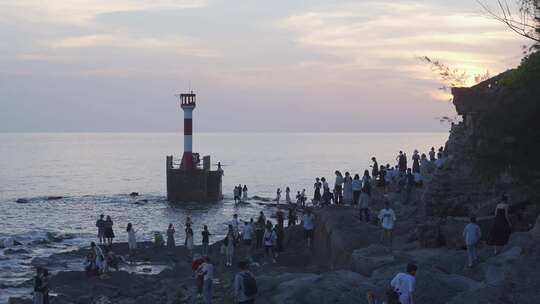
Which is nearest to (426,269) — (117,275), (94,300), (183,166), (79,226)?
(94,300)

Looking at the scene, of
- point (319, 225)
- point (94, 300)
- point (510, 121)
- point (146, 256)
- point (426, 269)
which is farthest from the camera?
point (146, 256)

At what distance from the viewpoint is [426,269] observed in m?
12.3

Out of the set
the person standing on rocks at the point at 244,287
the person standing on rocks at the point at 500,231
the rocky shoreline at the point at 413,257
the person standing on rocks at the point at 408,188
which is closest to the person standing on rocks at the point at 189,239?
the rocky shoreline at the point at 413,257

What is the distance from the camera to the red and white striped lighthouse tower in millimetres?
53781

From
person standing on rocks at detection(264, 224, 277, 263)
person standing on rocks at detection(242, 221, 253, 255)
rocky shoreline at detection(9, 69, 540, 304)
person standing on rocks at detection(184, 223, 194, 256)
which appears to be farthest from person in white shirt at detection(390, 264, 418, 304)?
person standing on rocks at detection(184, 223, 194, 256)

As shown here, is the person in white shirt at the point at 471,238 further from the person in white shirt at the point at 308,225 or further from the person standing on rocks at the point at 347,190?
the person standing on rocks at the point at 347,190

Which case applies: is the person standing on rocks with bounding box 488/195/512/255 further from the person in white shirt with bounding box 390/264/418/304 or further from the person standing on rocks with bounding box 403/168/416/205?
the person standing on rocks with bounding box 403/168/416/205

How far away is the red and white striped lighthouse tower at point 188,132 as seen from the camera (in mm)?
53781

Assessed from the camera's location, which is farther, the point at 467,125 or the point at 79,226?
the point at 79,226

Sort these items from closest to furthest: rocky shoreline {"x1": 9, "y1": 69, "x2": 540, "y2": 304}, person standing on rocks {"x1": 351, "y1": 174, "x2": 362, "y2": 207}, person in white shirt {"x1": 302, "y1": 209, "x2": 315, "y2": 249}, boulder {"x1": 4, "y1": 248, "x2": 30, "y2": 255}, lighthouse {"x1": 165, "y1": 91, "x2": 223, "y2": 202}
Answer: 1. rocky shoreline {"x1": 9, "y1": 69, "x2": 540, "y2": 304}
2. person in white shirt {"x1": 302, "y1": 209, "x2": 315, "y2": 249}
3. person standing on rocks {"x1": 351, "y1": 174, "x2": 362, "y2": 207}
4. boulder {"x1": 4, "y1": 248, "x2": 30, "y2": 255}
5. lighthouse {"x1": 165, "y1": 91, "x2": 223, "y2": 202}

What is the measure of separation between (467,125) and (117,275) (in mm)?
12165

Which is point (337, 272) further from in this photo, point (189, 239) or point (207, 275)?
point (189, 239)

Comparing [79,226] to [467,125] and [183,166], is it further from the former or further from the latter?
[467,125]

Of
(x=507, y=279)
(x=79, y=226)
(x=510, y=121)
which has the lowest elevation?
(x=79, y=226)
